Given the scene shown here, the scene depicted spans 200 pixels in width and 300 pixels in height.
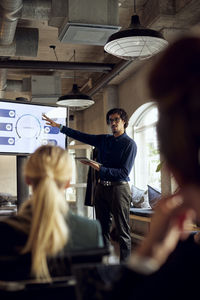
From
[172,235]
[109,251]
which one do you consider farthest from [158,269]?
[109,251]

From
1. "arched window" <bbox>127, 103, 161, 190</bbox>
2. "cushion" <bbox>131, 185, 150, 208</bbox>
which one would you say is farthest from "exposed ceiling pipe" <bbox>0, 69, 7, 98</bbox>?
"cushion" <bbox>131, 185, 150, 208</bbox>

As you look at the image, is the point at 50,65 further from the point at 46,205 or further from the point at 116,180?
the point at 46,205

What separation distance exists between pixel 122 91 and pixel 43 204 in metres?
7.29

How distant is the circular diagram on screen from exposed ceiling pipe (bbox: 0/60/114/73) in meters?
4.19

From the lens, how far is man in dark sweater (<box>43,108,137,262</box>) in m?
3.61

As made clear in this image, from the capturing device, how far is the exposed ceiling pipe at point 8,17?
4141 mm

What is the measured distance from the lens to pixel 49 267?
1.08m

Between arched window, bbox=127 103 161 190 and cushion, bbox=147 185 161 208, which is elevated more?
arched window, bbox=127 103 161 190

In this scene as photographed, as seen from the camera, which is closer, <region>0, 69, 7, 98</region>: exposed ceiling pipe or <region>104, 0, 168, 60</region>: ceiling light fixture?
<region>104, 0, 168, 60</region>: ceiling light fixture

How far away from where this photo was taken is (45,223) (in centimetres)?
111

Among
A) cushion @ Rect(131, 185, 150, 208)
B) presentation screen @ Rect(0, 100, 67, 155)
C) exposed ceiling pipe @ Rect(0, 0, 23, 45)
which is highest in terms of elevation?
exposed ceiling pipe @ Rect(0, 0, 23, 45)

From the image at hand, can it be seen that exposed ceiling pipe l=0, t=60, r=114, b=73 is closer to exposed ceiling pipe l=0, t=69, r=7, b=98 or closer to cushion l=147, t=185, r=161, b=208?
exposed ceiling pipe l=0, t=69, r=7, b=98

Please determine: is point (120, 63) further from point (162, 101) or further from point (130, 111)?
point (162, 101)

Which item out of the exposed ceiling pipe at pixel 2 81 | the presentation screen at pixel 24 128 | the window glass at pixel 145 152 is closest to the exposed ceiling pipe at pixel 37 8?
the presentation screen at pixel 24 128
